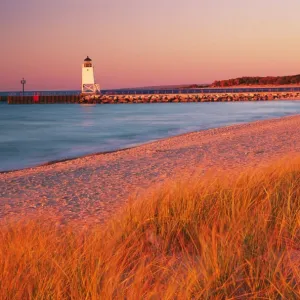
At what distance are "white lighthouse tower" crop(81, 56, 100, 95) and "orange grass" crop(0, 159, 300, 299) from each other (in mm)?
70304

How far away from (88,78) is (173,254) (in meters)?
73.2

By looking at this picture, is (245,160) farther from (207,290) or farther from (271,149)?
(207,290)

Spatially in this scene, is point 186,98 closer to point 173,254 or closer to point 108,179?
point 108,179

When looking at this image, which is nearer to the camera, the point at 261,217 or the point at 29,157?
the point at 261,217

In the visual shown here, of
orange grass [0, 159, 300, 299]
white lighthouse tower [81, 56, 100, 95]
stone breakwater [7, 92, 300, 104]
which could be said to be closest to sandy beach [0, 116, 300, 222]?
orange grass [0, 159, 300, 299]

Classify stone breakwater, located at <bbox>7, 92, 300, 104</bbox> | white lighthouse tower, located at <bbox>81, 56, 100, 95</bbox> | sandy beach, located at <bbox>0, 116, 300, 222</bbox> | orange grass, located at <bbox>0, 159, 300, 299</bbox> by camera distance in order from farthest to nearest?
stone breakwater, located at <bbox>7, 92, 300, 104</bbox>
white lighthouse tower, located at <bbox>81, 56, 100, 95</bbox>
sandy beach, located at <bbox>0, 116, 300, 222</bbox>
orange grass, located at <bbox>0, 159, 300, 299</bbox>

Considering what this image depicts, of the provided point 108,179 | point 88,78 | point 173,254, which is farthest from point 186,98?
point 173,254

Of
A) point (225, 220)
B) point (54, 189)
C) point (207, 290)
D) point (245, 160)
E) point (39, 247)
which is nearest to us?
point (207, 290)

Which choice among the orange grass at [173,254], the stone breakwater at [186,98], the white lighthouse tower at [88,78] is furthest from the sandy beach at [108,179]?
the stone breakwater at [186,98]

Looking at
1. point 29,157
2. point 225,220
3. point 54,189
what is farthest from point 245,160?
point 29,157

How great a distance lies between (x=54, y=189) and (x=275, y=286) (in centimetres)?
621

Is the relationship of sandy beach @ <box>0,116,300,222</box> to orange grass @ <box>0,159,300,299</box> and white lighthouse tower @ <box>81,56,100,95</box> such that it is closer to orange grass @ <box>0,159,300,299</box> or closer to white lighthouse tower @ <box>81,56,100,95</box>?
orange grass @ <box>0,159,300,299</box>

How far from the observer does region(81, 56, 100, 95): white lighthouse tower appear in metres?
73.9

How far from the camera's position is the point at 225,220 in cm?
447
